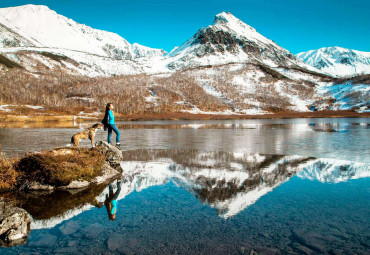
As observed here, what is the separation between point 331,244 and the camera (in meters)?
6.39

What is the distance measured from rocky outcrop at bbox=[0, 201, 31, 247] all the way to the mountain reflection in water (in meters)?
0.46

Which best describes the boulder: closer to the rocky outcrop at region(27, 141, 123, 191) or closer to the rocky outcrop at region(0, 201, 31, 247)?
the rocky outcrop at region(27, 141, 123, 191)

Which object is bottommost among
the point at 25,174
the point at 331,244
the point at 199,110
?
the point at 331,244

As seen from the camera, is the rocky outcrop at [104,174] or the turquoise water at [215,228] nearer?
the turquoise water at [215,228]

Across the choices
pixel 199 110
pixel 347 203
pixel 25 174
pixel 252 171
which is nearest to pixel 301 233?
pixel 347 203

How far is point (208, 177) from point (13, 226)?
7.80 metres

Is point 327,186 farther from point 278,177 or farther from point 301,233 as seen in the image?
point 301,233

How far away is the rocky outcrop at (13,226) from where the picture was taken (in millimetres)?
6734

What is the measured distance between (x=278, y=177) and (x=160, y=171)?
5.70 metres

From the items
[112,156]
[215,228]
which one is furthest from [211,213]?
[112,156]

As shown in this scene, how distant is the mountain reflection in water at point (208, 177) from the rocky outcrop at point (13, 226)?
1.52ft

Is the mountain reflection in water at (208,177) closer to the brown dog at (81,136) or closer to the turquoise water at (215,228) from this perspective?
the turquoise water at (215,228)

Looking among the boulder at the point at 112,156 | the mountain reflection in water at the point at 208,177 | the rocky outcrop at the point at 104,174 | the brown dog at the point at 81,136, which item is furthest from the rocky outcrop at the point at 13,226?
the brown dog at the point at 81,136

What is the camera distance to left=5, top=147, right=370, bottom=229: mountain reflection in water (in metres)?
8.98
